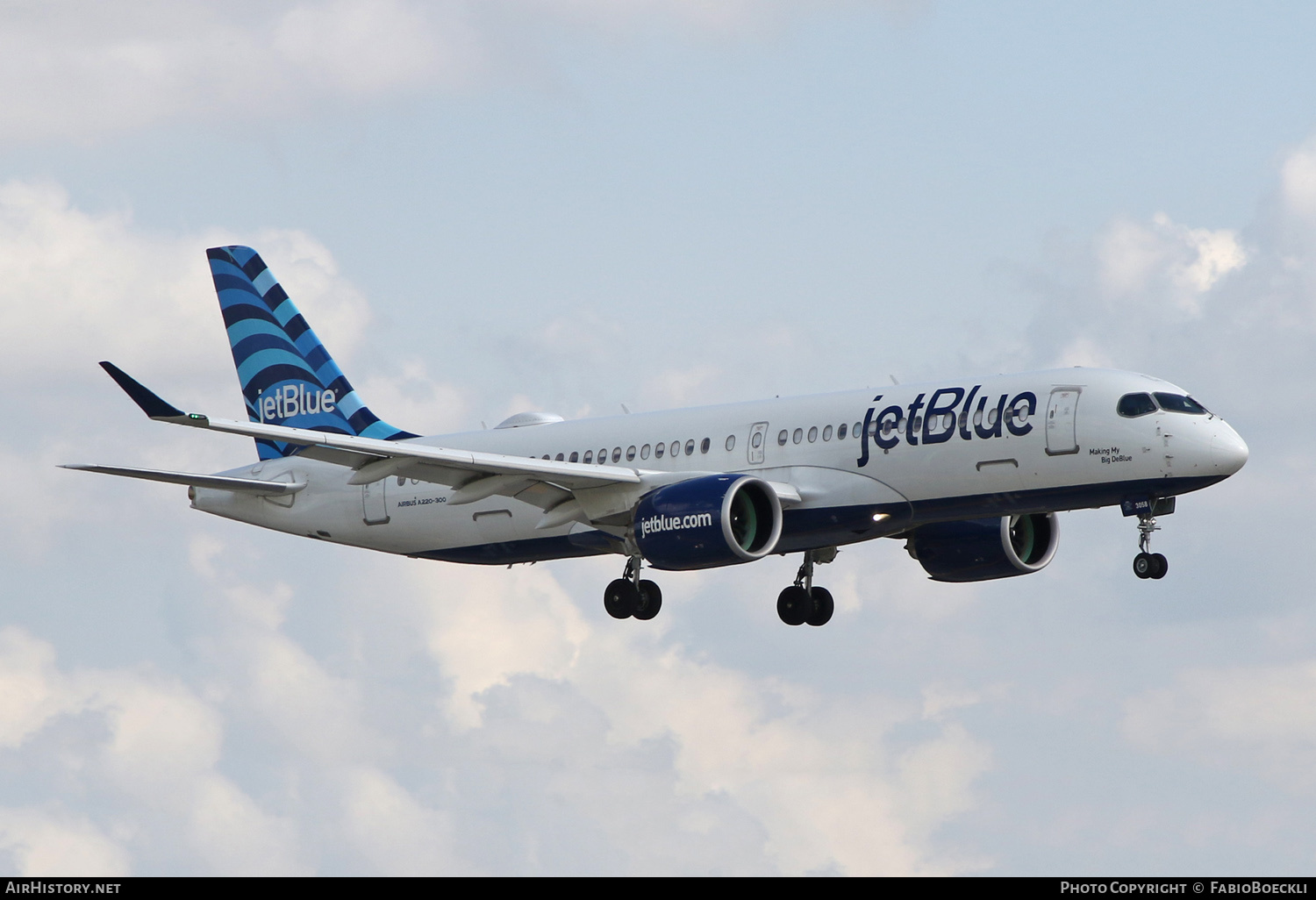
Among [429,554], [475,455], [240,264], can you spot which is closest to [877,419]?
[475,455]

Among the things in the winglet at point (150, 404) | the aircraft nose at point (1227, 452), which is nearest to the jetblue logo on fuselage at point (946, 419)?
the aircraft nose at point (1227, 452)

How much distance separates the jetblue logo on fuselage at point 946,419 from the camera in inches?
1626

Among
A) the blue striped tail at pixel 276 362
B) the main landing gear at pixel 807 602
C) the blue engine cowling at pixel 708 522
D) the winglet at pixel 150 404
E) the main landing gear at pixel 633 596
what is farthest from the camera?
the blue striped tail at pixel 276 362

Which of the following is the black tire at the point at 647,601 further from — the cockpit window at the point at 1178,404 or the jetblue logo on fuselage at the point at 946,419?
the cockpit window at the point at 1178,404

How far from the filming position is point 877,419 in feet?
142

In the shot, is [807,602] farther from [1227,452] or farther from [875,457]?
[1227,452]

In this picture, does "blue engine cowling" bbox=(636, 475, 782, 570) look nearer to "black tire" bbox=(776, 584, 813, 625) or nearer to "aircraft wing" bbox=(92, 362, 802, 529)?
"aircraft wing" bbox=(92, 362, 802, 529)

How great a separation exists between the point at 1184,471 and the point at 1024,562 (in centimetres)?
865

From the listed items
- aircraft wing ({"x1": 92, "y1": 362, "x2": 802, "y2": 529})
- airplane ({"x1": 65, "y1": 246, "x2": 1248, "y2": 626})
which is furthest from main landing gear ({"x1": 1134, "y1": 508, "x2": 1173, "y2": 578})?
aircraft wing ({"x1": 92, "y1": 362, "x2": 802, "y2": 529})

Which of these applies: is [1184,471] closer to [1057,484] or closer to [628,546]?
[1057,484]

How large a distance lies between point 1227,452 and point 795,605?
1320 centimetres

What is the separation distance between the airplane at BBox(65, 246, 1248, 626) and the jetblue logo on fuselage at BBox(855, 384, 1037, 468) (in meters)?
0.04

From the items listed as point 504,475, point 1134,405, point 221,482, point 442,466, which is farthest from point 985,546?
point 221,482

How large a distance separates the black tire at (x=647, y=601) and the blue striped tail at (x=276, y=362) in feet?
33.9
